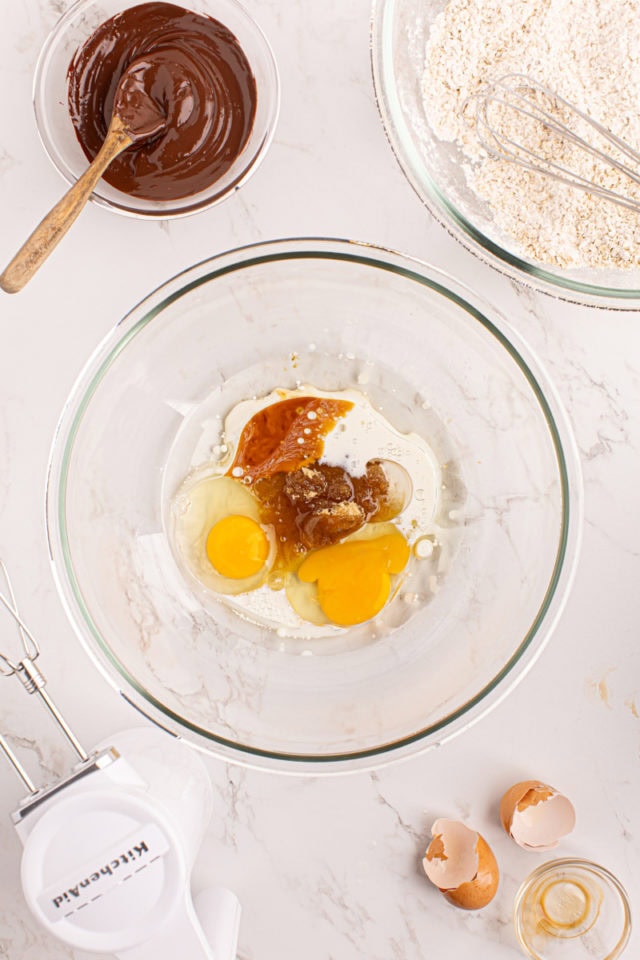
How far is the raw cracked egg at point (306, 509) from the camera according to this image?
135 cm

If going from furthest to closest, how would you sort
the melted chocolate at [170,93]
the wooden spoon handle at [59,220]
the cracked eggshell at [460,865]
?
the cracked eggshell at [460,865]
the melted chocolate at [170,93]
the wooden spoon handle at [59,220]

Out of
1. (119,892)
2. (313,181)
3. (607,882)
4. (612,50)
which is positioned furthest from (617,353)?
(119,892)

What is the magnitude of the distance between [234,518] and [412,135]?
0.71 meters

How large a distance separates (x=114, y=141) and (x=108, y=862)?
107 centimetres

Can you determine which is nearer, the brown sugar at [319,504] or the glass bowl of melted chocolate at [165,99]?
the glass bowl of melted chocolate at [165,99]

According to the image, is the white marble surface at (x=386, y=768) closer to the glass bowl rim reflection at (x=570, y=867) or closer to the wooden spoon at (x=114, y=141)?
the glass bowl rim reflection at (x=570, y=867)

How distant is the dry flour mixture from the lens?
1199mm

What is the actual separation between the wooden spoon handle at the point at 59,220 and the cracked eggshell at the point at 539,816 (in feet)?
3.83

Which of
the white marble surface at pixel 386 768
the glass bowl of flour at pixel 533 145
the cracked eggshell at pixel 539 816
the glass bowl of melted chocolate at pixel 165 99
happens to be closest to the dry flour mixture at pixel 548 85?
the glass bowl of flour at pixel 533 145

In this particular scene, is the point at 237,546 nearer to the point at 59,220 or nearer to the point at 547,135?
the point at 59,220

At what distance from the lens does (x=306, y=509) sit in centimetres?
133

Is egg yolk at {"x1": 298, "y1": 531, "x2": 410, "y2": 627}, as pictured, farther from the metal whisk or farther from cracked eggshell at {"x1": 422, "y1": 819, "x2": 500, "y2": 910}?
the metal whisk

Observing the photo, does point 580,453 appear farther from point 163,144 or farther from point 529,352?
point 163,144

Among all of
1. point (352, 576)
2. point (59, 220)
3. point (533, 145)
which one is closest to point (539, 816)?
point (352, 576)
